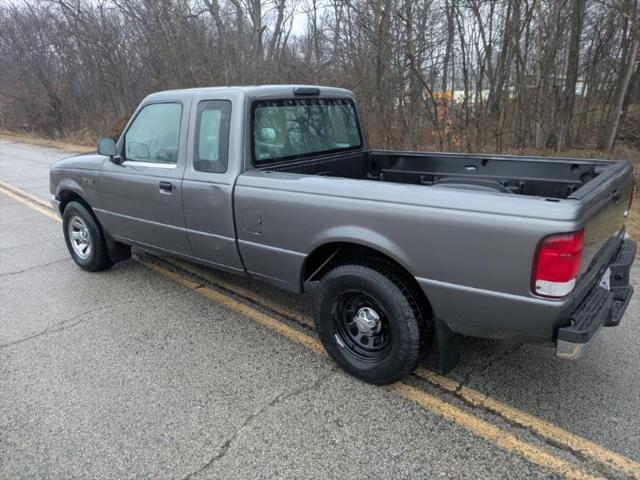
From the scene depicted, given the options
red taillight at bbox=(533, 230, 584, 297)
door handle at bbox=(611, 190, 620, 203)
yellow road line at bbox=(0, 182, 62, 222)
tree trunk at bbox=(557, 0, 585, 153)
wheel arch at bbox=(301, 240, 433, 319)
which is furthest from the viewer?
tree trunk at bbox=(557, 0, 585, 153)

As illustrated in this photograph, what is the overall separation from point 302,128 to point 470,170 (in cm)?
151

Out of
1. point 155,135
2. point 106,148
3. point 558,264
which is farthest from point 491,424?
point 106,148

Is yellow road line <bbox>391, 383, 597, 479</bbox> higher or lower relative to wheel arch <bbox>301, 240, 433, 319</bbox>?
lower

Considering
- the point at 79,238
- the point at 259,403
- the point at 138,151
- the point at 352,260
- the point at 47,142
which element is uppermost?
the point at 138,151

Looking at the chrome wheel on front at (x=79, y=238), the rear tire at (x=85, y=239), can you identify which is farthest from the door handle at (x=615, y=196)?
the chrome wheel on front at (x=79, y=238)

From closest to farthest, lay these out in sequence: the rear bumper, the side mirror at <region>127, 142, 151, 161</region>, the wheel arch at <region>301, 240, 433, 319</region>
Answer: the rear bumper, the wheel arch at <region>301, 240, 433, 319</region>, the side mirror at <region>127, 142, 151, 161</region>

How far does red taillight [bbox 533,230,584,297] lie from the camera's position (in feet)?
7.23

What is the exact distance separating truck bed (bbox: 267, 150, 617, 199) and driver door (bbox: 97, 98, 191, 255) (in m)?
0.92

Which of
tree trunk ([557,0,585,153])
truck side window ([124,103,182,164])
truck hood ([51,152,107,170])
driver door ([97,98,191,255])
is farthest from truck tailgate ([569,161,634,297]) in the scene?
tree trunk ([557,0,585,153])

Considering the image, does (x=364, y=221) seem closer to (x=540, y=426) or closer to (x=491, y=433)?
(x=491, y=433)

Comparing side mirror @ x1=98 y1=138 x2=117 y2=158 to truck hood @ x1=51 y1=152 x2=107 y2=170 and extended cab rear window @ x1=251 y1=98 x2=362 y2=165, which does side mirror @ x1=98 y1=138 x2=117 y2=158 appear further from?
extended cab rear window @ x1=251 y1=98 x2=362 y2=165

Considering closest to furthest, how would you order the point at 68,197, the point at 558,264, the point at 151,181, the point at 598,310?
the point at 558,264
the point at 598,310
the point at 151,181
the point at 68,197

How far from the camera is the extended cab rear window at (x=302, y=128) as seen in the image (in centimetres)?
365

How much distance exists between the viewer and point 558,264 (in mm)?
2225
